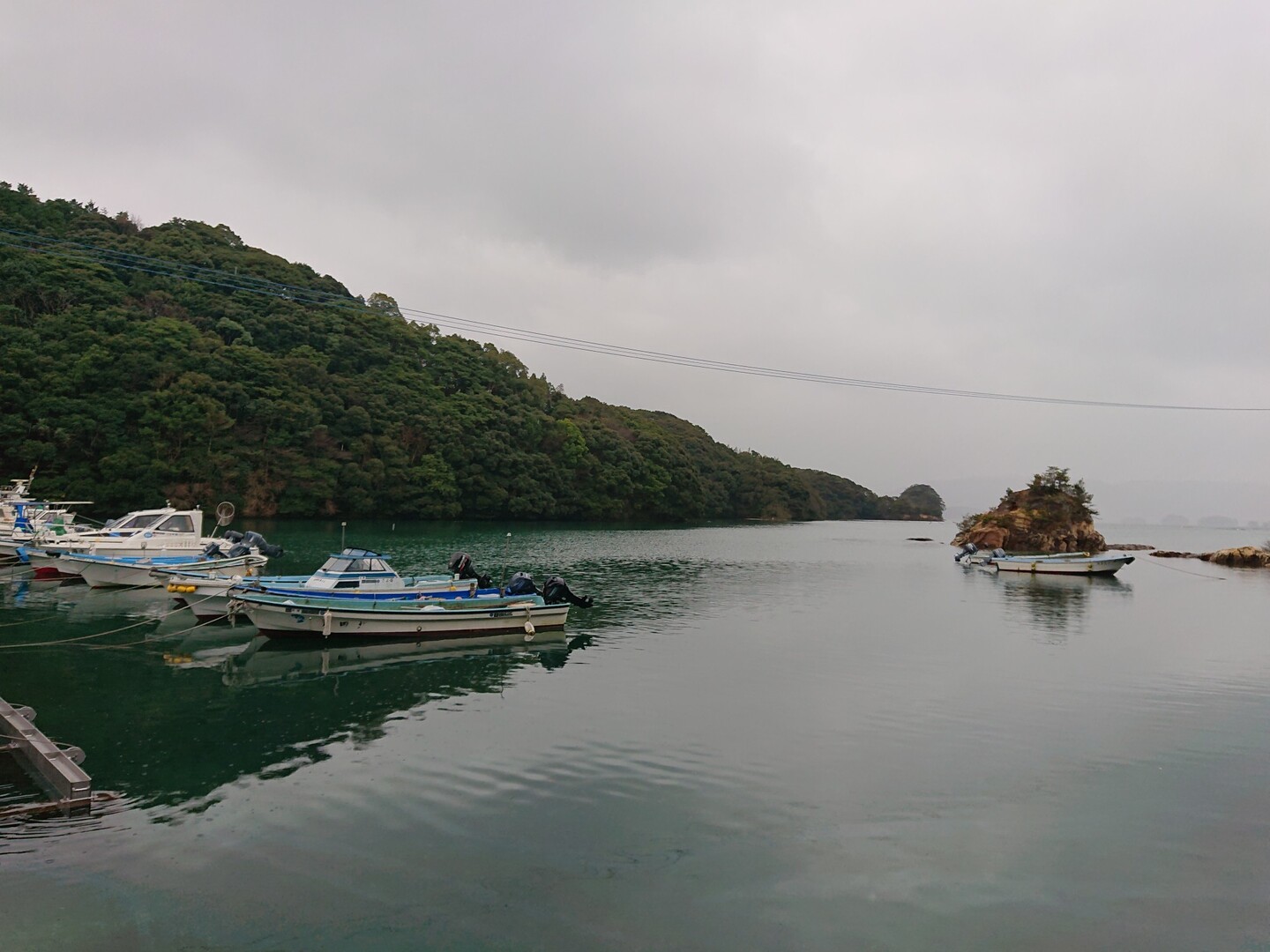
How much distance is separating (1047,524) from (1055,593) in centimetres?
2881

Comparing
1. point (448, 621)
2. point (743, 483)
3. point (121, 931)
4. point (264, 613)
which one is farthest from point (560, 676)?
point (743, 483)

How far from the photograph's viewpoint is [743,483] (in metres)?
155

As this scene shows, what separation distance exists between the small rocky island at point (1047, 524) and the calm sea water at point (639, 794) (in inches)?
1797

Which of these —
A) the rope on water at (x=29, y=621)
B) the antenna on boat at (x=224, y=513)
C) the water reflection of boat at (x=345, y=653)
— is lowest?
the water reflection of boat at (x=345, y=653)

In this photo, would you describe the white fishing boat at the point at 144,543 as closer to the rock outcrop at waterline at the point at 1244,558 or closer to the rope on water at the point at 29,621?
the rope on water at the point at 29,621

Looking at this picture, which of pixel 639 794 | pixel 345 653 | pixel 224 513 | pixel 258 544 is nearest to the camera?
pixel 639 794

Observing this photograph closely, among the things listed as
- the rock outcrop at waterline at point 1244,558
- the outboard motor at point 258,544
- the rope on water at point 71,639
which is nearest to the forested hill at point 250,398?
the outboard motor at point 258,544

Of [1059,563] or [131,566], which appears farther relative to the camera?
[1059,563]

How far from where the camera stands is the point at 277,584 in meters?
23.9

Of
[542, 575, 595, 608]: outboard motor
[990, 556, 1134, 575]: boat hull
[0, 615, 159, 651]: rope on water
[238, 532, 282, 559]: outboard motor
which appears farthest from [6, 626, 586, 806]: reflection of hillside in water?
[990, 556, 1134, 575]: boat hull

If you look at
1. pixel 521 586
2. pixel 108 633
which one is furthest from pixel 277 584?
pixel 521 586

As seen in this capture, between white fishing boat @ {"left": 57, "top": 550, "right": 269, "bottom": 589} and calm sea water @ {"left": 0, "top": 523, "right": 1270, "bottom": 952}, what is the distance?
4220 mm

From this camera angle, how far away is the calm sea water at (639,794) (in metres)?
8.31

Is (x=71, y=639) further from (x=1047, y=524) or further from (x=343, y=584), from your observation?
(x=1047, y=524)
